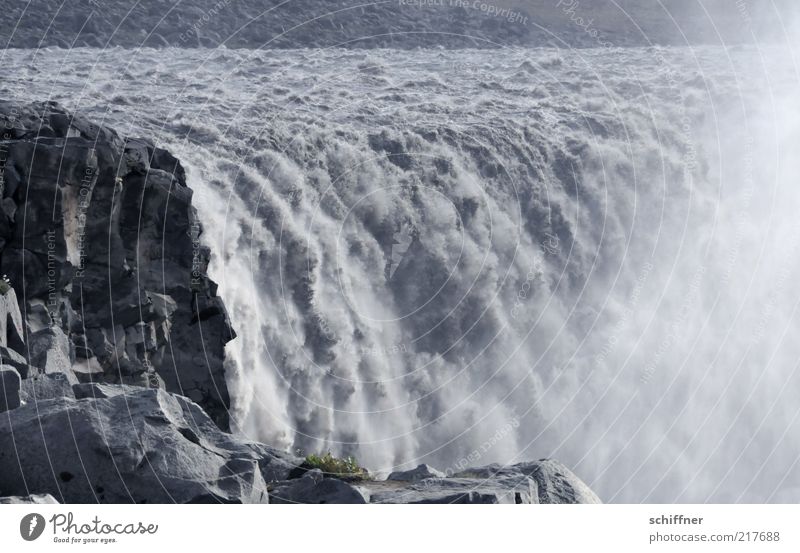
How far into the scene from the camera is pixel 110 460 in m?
18.4

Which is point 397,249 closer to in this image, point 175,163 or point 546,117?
point 175,163

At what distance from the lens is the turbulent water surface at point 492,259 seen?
39969mm

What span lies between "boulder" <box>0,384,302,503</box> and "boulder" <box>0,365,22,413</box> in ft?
2.71

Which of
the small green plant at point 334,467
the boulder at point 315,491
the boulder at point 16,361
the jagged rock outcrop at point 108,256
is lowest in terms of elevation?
the boulder at point 315,491

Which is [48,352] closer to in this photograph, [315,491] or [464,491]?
[315,491]

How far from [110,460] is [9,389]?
287 centimetres

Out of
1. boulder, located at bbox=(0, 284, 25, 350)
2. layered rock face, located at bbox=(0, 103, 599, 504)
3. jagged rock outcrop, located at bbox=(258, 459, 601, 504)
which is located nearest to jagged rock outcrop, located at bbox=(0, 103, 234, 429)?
layered rock face, located at bbox=(0, 103, 599, 504)

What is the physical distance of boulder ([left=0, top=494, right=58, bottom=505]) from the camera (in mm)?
17047

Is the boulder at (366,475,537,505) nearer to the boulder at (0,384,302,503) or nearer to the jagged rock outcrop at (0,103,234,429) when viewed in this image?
the boulder at (0,384,302,503)

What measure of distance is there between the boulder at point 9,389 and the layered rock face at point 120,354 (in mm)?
23

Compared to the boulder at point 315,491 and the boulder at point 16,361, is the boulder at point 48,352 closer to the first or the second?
the boulder at point 16,361

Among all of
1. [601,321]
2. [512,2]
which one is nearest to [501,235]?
[601,321]

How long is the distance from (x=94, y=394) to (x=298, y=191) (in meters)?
22.8

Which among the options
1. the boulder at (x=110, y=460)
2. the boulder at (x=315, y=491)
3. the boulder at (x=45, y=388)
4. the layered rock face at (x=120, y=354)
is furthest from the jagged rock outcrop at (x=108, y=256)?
the boulder at (x=315, y=491)
